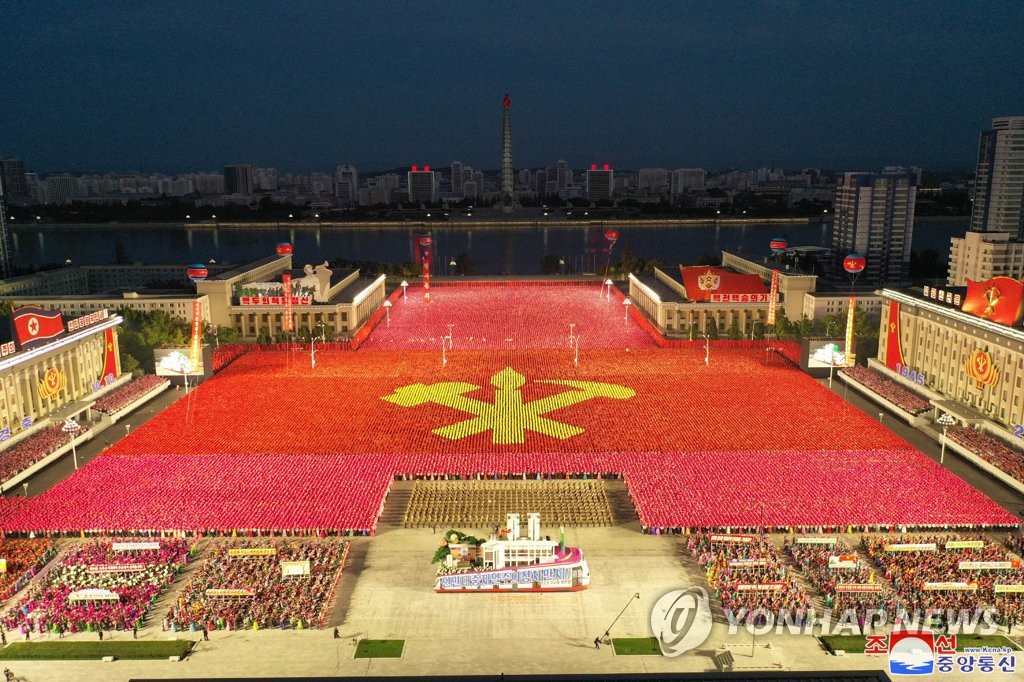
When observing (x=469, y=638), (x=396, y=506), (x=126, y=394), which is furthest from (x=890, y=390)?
(x=126, y=394)

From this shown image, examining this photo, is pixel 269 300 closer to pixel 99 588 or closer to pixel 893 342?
pixel 99 588

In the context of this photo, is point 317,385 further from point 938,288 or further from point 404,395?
point 938,288

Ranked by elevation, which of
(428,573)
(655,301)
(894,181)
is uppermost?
(894,181)

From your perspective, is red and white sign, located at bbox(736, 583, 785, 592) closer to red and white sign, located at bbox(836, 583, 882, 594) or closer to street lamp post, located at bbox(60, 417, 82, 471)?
red and white sign, located at bbox(836, 583, 882, 594)

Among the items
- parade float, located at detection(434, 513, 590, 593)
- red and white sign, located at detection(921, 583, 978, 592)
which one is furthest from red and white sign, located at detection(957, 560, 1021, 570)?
parade float, located at detection(434, 513, 590, 593)

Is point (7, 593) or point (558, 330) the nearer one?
point (7, 593)

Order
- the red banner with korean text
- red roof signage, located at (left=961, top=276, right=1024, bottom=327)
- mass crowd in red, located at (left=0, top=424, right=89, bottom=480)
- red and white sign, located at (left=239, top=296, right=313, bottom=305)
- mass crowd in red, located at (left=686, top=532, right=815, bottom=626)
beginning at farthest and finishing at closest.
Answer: red and white sign, located at (left=239, top=296, right=313, bottom=305), the red banner with korean text, red roof signage, located at (left=961, top=276, right=1024, bottom=327), mass crowd in red, located at (left=0, top=424, right=89, bottom=480), mass crowd in red, located at (left=686, top=532, right=815, bottom=626)

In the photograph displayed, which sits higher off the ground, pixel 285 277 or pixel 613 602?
pixel 285 277

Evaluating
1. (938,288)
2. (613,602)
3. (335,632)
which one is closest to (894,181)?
(938,288)
